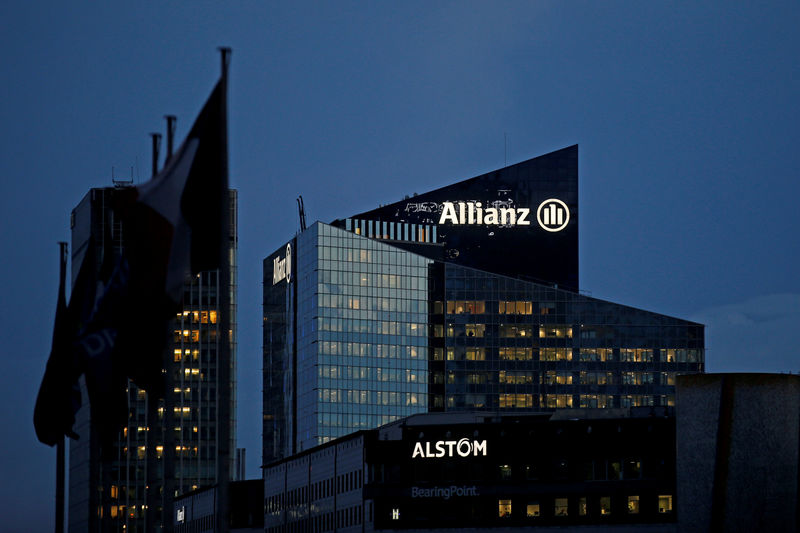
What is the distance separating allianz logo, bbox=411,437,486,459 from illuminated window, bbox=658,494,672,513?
18897 mm

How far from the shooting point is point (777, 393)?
9631 centimetres

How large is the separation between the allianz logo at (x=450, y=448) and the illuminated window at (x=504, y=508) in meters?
5.43

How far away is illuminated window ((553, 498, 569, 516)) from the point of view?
16600 centimetres

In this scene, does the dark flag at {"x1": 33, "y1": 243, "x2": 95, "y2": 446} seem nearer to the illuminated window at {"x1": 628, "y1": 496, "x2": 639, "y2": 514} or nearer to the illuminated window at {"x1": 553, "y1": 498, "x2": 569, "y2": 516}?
the illuminated window at {"x1": 553, "y1": 498, "x2": 569, "y2": 516}

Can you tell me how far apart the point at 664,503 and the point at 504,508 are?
16.4 metres

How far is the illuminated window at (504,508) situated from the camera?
167500 millimetres

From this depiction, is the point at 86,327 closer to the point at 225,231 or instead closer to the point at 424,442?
the point at 225,231

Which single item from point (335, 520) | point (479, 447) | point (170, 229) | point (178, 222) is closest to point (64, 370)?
point (170, 229)

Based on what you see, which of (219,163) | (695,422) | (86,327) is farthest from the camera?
(695,422)

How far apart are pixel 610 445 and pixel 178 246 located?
126 meters

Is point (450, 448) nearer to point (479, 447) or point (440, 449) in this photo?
point (440, 449)

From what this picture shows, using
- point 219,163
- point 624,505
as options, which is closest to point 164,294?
point 219,163

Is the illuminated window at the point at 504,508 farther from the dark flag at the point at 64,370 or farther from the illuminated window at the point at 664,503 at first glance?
the dark flag at the point at 64,370

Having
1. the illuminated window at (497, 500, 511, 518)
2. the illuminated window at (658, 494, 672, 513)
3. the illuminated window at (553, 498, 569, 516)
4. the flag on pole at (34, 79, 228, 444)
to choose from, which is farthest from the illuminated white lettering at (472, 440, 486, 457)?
the flag on pole at (34, 79, 228, 444)
